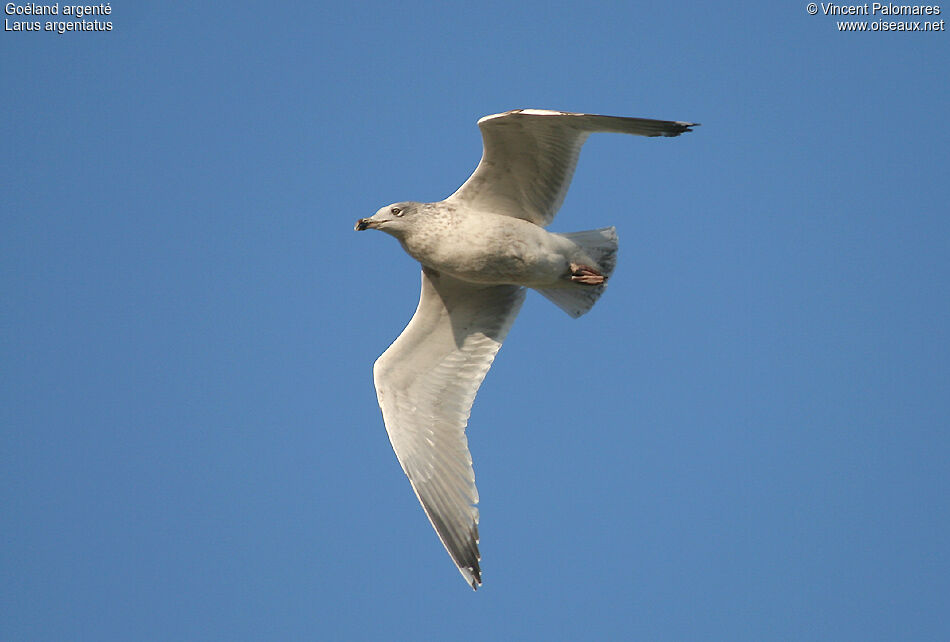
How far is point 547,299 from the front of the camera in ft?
30.3

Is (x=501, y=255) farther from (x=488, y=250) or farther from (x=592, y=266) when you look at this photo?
(x=592, y=266)

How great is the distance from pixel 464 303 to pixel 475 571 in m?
2.18

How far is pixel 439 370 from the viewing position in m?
9.36

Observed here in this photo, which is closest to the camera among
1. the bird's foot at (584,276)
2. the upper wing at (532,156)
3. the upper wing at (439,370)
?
the upper wing at (532,156)

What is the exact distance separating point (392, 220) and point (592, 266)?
165 centimetres

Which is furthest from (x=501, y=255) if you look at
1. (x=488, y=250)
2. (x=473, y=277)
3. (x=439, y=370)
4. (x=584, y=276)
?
(x=439, y=370)

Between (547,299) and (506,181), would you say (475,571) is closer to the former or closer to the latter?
(547,299)

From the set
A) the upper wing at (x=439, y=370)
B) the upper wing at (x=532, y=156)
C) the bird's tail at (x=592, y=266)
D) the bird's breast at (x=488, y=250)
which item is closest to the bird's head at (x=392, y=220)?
the bird's breast at (x=488, y=250)

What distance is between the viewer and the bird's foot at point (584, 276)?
349 inches

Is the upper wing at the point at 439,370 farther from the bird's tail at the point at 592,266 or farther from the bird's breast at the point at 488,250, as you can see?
the bird's breast at the point at 488,250

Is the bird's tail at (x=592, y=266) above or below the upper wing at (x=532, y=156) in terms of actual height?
below

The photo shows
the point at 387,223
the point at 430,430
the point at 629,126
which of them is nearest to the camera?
the point at 629,126

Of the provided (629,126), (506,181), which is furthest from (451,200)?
(629,126)

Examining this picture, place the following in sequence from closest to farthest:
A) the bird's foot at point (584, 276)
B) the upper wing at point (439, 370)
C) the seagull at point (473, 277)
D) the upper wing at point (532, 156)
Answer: the upper wing at point (532, 156) < the seagull at point (473, 277) < the bird's foot at point (584, 276) < the upper wing at point (439, 370)
